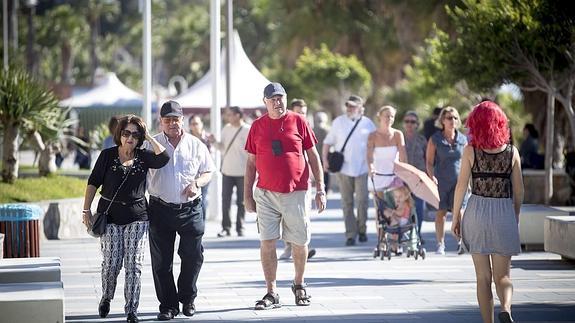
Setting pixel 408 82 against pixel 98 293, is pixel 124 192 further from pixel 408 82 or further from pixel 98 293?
pixel 408 82

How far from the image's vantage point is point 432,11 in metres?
32.1

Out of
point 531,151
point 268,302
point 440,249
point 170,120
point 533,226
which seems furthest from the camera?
point 531,151

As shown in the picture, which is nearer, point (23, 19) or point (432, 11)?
point (432, 11)

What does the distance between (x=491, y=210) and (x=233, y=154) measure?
9.36 m

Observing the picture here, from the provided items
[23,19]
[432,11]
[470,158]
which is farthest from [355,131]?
[23,19]

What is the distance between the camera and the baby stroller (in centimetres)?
1644

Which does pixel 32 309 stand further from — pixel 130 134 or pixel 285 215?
pixel 285 215

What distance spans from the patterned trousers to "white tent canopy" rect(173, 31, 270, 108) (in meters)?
18.1

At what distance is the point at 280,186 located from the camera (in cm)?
1186

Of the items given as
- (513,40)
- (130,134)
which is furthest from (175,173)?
(513,40)

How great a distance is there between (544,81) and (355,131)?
5490 mm

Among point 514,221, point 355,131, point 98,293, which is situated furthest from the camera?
point 355,131

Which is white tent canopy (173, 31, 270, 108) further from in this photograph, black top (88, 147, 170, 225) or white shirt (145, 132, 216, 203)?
black top (88, 147, 170, 225)

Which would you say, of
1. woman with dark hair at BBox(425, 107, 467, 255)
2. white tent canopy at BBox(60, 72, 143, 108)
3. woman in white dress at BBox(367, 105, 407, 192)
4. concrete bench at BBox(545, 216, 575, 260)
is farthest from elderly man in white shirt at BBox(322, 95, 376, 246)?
white tent canopy at BBox(60, 72, 143, 108)
